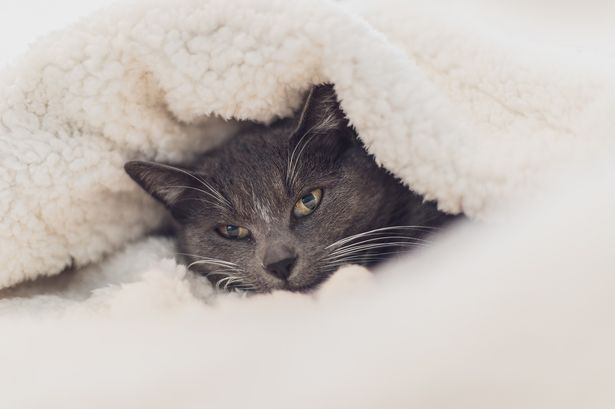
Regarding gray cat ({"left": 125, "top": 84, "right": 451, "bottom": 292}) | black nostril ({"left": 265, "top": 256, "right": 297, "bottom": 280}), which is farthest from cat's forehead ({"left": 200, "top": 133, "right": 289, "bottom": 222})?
black nostril ({"left": 265, "top": 256, "right": 297, "bottom": 280})

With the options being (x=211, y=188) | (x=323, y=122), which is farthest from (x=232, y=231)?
(x=323, y=122)

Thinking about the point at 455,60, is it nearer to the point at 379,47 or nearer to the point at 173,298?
the point at 379,47

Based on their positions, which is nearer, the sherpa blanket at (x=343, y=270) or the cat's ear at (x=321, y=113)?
the sherpa blanket at (x=343, y=270)

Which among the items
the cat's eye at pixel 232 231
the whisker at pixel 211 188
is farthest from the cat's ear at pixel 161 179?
the cat's eye at pixel 232 231

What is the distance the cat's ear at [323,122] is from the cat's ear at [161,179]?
0.76 ft

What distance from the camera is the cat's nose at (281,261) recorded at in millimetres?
998

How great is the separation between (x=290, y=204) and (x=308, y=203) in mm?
36

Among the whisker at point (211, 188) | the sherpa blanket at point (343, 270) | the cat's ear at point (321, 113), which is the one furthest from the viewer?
the whisker at point (211, 188)

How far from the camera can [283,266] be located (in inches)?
39.4

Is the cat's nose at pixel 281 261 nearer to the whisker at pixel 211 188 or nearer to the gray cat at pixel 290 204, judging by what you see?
the gray cat at pixel 290 204

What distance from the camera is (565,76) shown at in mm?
966

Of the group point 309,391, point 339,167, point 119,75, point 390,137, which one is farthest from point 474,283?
point 119,75

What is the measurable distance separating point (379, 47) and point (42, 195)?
0.60 meters

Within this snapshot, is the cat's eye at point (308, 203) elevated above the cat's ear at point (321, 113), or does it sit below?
below
